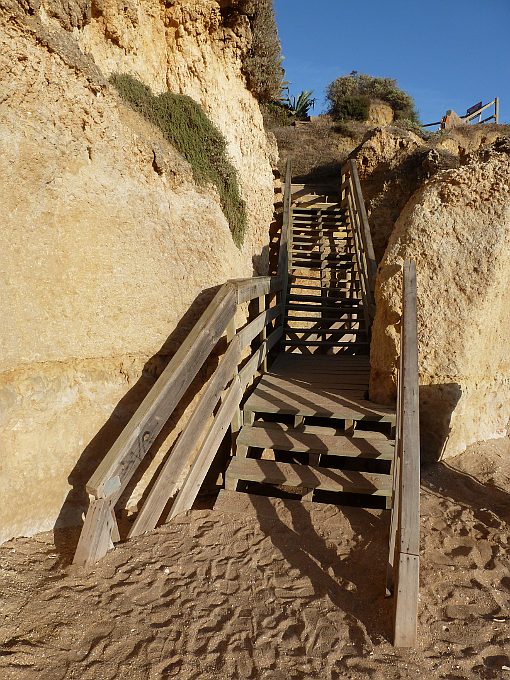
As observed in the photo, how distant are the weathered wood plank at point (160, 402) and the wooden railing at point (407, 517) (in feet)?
5.36

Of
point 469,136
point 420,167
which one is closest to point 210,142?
point 420,167

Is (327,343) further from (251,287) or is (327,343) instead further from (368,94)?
(368,94)

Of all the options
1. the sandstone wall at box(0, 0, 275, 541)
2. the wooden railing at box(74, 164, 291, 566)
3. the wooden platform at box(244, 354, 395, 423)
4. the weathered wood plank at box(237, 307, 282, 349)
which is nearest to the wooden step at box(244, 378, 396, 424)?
the wooden platform at box(244, 354, 395, 423)

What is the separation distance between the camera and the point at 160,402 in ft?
10.4

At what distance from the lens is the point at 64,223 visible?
3.34m

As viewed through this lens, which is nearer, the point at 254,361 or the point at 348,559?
the point at 348,559

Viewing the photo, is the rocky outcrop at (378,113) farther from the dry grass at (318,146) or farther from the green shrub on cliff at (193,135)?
the green shrub on cliff at (193,135)

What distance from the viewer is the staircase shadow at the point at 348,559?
2.39 meters

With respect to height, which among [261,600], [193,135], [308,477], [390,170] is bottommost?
A: [261,600]

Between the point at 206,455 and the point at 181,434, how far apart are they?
38cm

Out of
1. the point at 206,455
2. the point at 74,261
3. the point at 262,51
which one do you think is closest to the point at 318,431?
the point at 206,455

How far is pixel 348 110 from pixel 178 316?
64.5 ft

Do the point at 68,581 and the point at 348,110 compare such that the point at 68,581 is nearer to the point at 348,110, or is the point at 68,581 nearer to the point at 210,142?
the point at 210,142

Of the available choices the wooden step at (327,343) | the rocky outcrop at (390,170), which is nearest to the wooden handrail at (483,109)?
the rocky outcrop at (390,170)
